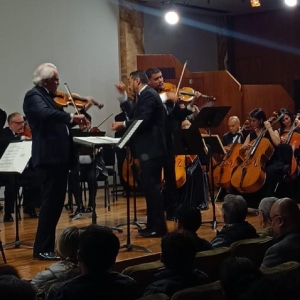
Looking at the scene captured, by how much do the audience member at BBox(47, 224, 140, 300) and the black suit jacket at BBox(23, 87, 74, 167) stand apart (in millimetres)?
1914

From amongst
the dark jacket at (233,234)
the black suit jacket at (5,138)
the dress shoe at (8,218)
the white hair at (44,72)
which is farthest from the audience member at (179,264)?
the dress shoe at (8,218)

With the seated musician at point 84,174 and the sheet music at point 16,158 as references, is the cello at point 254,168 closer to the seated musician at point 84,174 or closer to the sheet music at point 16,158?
the seated musician at point 84,174

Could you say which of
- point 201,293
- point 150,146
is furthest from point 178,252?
point 150,146

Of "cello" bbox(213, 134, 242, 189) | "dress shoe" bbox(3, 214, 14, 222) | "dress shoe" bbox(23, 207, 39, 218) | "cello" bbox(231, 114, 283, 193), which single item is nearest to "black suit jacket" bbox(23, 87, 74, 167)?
"dress shoe" bbox(3, 214, 14, 222)

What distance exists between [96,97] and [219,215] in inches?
179

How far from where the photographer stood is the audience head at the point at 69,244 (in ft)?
10.6

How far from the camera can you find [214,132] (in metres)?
11.3

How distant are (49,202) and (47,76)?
3.11ft

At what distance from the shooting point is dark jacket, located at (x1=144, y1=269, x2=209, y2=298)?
9.22 feet

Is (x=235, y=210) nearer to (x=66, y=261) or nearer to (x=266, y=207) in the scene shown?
(x=266, y=207)

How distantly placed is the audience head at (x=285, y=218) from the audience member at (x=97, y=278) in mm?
1488

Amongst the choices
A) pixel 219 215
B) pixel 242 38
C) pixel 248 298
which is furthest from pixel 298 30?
pixel 248 298

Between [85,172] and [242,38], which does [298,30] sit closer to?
[242,38]

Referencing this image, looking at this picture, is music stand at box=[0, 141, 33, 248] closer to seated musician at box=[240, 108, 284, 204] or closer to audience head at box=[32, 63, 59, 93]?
audience head at box=[32, 63, 59, 93]
